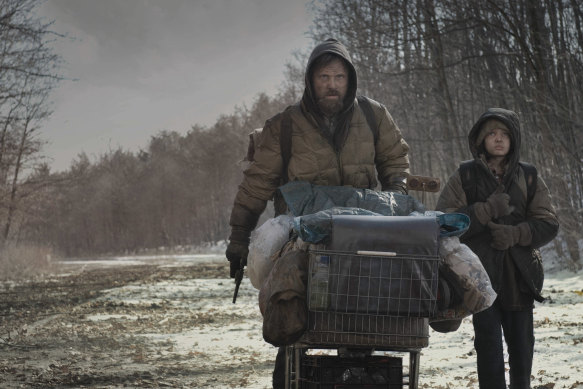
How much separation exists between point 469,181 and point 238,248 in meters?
1.64

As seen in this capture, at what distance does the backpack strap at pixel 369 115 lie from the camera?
4.95 m

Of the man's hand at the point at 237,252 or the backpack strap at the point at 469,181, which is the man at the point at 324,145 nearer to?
the man's hand at the point at 237,252

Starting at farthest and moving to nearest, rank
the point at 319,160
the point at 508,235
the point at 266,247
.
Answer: the point at 508,235 < the point at 319,160 < the point at 266,247

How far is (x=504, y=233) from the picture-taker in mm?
5035

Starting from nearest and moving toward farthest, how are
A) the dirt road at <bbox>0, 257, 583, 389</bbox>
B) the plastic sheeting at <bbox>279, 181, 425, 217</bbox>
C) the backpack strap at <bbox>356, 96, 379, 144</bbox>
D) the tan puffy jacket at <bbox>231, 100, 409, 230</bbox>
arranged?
the plastic sheeting at <bbox>279, 181, 425, 217</bbox> < the tan puffy jacket at <bbox>231, 100, 409, 230</bbox> < the backpack strap at <bbox>356, 96, 379, 144</bbox> < the dirt road at <bbox>0, 257, 583, 389</bbox>

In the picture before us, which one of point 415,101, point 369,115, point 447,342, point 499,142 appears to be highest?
point 415,101

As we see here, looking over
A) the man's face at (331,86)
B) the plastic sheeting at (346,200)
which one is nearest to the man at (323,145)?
the man's face at (331,86)

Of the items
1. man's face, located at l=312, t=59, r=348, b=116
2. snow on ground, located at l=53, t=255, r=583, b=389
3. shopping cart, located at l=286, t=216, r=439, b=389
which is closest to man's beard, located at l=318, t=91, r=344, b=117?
man's face, located at l=312, t=59, r=348, b=116

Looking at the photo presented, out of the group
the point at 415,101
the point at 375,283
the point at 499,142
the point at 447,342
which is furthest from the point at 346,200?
the point at 415,101

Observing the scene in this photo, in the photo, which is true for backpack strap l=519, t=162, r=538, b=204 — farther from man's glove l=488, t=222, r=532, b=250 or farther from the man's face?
the man's face

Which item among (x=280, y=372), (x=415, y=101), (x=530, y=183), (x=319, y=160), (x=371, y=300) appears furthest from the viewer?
(x=415, y=101)

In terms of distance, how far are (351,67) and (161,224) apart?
2920 inches

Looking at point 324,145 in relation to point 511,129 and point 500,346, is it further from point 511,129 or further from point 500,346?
point 500,346

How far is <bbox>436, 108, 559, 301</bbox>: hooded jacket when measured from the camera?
5109 mm
